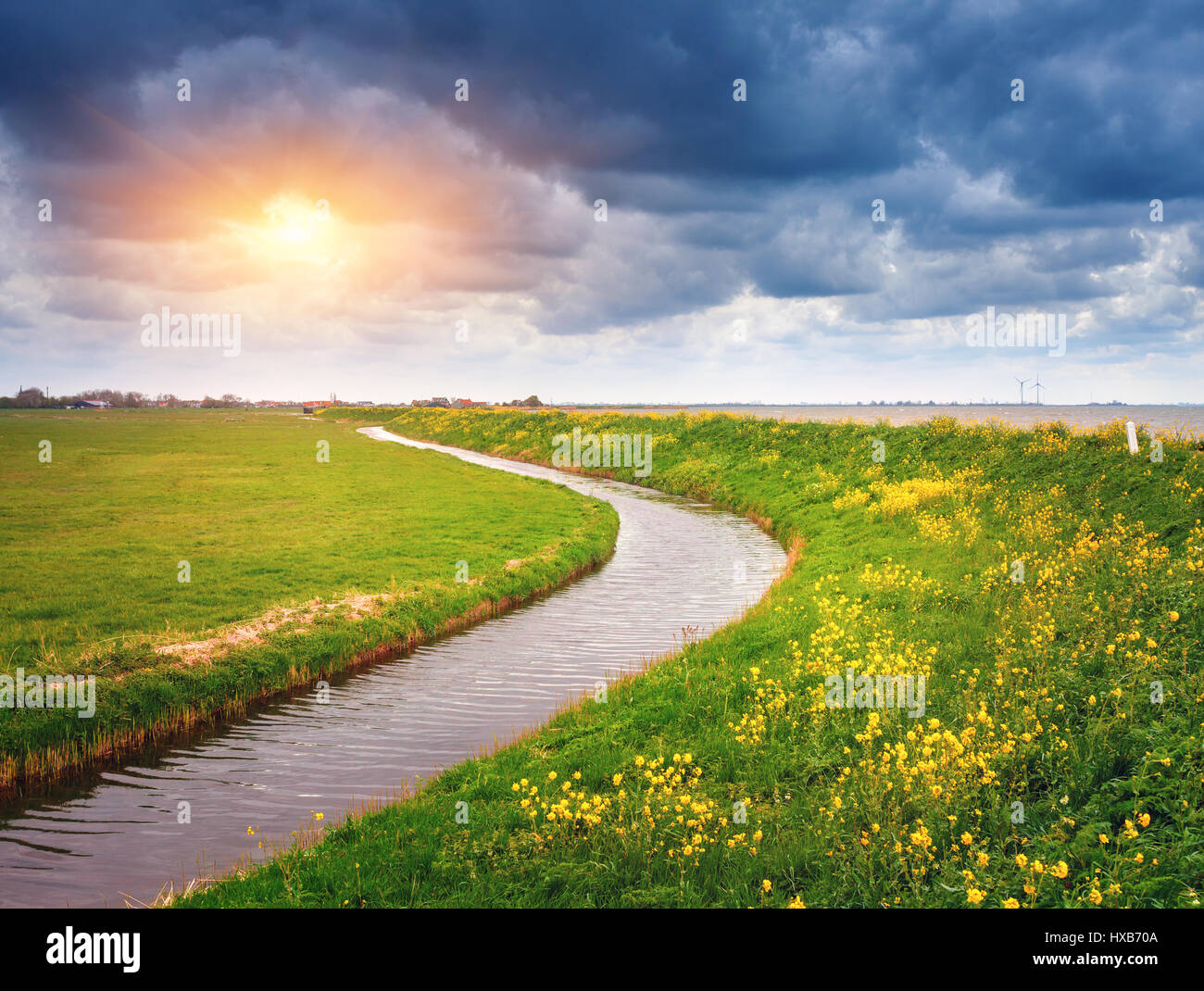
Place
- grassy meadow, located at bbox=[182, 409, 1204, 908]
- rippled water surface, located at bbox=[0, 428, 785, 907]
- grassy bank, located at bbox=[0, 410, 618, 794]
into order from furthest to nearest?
1. grassy bank, located at bbox=[0, 410, 618, 794]
2. rippled water surface, located at bbox=[0, 428, 785, 907]
3. grassy meadow, located at bbox=[182, 409, 1204, 908]

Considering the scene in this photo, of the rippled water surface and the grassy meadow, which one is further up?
the grassy meadow

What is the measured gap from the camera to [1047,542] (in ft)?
68.8

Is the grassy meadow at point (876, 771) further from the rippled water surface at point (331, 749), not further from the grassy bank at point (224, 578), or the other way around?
the grassy bank at point (224, 578)

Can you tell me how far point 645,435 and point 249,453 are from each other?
135ft

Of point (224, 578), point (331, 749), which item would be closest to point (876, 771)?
point (331, 749)

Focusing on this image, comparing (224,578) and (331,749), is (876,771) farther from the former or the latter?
(224,578)

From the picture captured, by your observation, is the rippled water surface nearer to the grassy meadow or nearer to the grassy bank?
the grassy bank

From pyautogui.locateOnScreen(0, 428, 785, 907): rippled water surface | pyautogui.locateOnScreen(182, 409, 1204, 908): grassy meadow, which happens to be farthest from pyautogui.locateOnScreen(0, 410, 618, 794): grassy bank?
pyautogui.locateOnScreen(182, 409, 1204, 908): grassy meadow

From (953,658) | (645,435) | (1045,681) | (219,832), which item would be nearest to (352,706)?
(219,832)

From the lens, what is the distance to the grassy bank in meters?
15.7

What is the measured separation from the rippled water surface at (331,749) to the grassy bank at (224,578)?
3.44 feet

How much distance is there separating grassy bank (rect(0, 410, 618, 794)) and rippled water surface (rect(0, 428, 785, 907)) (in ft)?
3.44

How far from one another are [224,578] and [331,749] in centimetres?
1221

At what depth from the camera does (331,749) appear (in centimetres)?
1453
